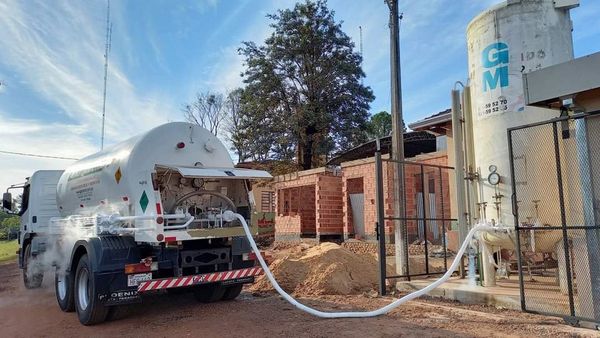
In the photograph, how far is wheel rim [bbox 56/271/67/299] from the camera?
920 centimetres

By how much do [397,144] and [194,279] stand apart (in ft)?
17.0

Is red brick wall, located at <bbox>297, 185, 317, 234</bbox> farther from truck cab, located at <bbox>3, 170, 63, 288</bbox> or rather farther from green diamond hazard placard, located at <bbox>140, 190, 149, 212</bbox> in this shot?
green diamond hazard placard, located at <bbox>140, 190, 149, 212</bbox>

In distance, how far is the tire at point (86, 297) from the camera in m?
7.63

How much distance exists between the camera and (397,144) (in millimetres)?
10500

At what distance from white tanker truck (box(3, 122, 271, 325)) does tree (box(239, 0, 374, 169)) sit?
19.9 meters

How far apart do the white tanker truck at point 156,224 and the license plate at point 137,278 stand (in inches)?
0.6

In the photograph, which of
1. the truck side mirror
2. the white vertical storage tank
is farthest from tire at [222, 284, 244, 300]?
the truck side mirror

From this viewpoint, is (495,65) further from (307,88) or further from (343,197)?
(307,88)

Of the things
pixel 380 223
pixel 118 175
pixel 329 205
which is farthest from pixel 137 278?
pixel 329 205

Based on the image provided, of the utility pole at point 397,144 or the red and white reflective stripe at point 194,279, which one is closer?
the red and white reflective stripe at point 194,279

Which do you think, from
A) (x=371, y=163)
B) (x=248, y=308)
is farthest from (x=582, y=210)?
(x=371, y=163)

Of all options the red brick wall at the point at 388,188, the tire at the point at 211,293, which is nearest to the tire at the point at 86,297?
the tire at the point at 211,293

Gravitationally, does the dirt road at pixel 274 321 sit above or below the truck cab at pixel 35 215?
below

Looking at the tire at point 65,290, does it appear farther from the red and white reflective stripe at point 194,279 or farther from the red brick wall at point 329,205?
the red brick wall at point 329,205
